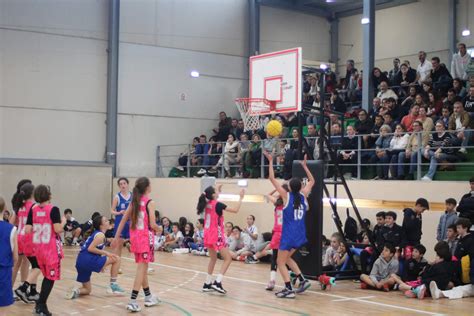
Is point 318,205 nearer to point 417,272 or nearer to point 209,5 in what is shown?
point 417,272

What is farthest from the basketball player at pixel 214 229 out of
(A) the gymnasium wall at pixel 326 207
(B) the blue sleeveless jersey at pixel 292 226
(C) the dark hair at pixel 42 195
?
(A) the gymnasium wall at pixel 326 207

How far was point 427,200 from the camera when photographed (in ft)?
44.9

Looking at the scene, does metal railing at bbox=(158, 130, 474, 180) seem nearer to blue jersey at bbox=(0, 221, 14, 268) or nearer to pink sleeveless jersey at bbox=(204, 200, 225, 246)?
pink sleeveless jersey at bbox=(204, 200, 225, 246)

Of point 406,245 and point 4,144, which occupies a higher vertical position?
point 4,144

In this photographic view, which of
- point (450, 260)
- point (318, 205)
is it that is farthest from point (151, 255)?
point (450, 260)

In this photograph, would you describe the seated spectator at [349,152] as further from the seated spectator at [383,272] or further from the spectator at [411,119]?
the seated spectator at [383,272]

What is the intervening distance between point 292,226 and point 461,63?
1016 cm

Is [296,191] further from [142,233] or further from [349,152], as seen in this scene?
[349,152]

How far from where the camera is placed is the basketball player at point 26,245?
9445mm

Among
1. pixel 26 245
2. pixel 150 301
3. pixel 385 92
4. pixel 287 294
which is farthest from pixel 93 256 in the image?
pixel 385 92

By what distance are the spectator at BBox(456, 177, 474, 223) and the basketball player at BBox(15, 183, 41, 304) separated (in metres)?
7.27

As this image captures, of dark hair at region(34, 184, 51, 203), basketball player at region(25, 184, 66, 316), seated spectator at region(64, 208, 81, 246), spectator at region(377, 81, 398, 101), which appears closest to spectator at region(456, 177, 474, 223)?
spectator at region(377, 81, 398, 101)

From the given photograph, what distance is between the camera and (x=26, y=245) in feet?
31.0

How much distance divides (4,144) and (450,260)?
45.2 ft
